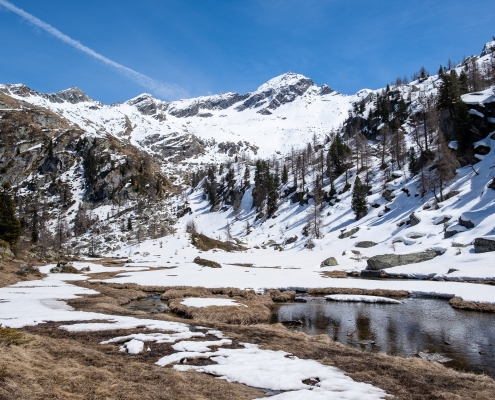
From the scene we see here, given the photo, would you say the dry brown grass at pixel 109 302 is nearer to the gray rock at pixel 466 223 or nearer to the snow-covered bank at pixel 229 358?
the snow-covered bank at pixel 229 358

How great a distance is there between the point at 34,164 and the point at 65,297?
182 meters

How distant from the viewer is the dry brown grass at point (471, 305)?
23344 millimetres

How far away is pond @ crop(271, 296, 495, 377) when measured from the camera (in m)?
15.3

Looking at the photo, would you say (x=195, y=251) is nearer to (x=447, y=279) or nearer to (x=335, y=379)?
(x=447, y=279)

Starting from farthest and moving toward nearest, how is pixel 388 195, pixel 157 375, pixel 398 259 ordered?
1. pixel 388 195
2. pixel 398 259
3. pixel 157 375

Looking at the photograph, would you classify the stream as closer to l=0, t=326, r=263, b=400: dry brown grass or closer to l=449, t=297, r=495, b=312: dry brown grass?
l=449, t=297, r=495, b=312: dry brown grass

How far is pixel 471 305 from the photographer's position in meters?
24.2

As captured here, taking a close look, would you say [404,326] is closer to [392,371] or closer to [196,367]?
[392,371]

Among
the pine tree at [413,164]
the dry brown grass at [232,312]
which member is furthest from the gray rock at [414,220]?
the dry brown grass at [232,312]

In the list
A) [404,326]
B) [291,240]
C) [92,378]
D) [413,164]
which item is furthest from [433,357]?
[413,164]

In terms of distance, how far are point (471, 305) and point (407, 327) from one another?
27.9 ft

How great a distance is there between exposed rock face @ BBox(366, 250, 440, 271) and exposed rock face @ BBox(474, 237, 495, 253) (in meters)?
5.14

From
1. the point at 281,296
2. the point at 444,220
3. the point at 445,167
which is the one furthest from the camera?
the point at 445,167

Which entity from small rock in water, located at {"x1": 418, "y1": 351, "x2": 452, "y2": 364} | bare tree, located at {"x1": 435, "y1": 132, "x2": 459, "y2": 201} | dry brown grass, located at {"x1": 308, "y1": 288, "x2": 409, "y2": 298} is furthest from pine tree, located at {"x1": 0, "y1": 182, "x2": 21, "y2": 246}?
bare tree, located at {"x1": 435, "y1": 132, "x2": 459, "y2": 201}
